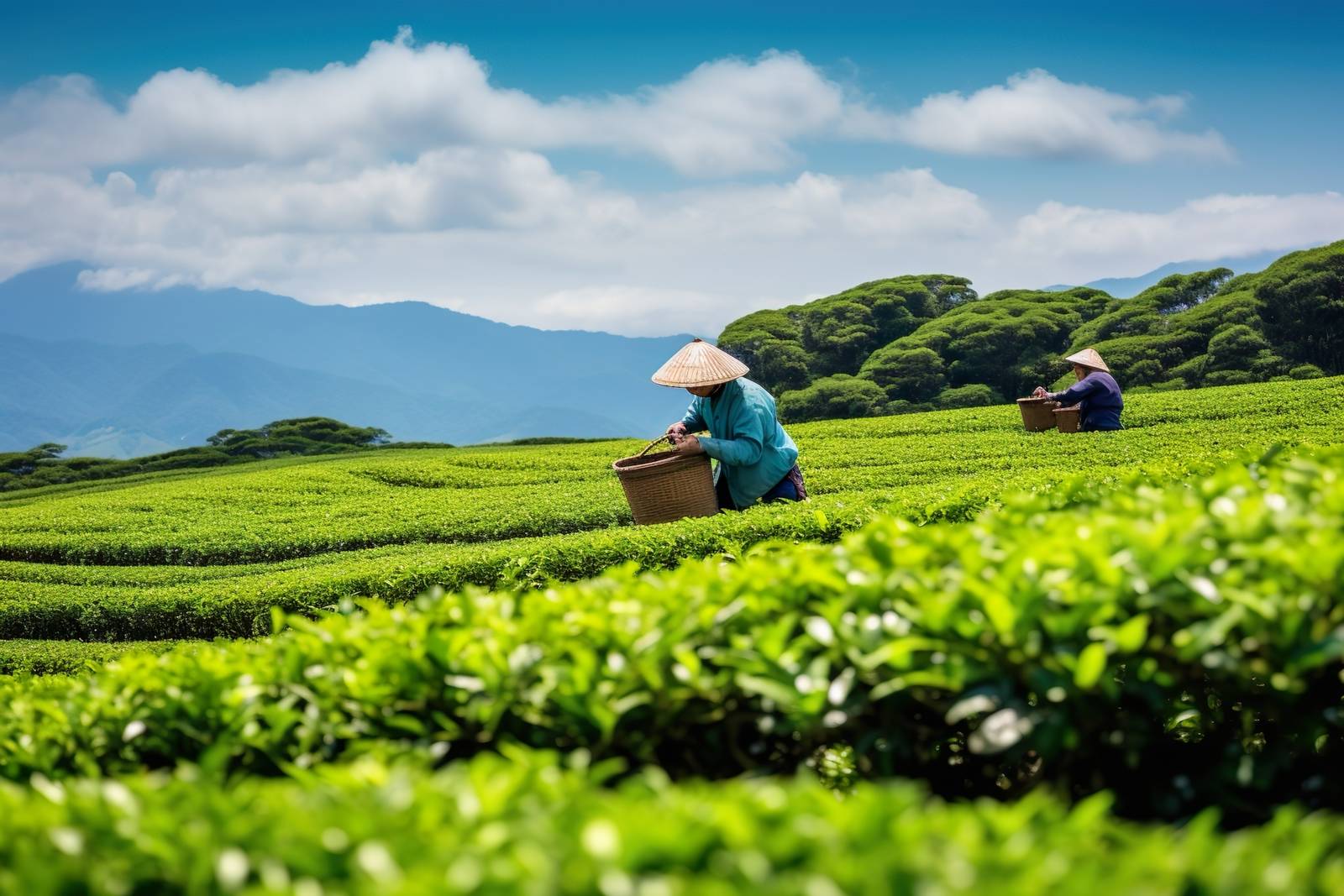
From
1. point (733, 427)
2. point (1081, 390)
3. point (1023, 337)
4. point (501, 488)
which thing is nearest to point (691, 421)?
point (733, 427)

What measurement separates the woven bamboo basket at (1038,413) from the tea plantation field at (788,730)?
11110 millimetres

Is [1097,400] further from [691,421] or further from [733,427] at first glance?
[733,427]

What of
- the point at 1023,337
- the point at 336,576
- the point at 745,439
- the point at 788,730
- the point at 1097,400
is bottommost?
the point at 336,576

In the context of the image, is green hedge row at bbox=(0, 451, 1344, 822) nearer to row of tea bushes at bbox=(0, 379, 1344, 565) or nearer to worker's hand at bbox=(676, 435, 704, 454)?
worker's hand at bbox=(676, 435, 704, 454)

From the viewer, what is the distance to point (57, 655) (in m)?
9.03

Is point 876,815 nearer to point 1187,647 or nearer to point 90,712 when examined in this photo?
point 1187,647

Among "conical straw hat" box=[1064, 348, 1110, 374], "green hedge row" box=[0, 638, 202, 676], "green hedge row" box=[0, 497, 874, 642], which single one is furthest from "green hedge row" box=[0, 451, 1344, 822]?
"conical straw hat" box=[1064, 348, 1110, 374]

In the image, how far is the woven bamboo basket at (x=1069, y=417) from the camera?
1434 cm

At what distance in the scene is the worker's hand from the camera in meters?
7.50

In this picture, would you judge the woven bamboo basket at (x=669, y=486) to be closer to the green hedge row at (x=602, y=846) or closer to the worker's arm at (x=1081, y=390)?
the green hedge row at (x=602, y=846)

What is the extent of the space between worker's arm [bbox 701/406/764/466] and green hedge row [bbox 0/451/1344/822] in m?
4.18

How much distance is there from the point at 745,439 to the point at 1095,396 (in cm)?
802

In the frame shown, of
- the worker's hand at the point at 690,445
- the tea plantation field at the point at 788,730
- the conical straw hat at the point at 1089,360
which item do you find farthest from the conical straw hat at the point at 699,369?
the conical straw hat at the point at 1089,360

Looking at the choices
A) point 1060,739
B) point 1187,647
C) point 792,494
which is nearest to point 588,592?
point 1060,739
